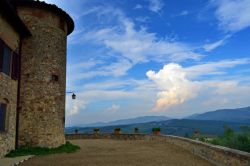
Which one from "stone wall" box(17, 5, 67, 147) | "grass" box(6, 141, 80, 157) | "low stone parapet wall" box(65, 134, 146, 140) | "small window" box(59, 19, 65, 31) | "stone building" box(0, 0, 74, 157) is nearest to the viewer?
"grass" box(6, 141, 80, 157)

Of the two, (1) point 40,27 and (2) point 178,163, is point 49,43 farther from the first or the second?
(2) point 178,163

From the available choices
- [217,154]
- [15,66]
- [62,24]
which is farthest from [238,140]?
[62,24]

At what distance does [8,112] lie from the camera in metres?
15.0

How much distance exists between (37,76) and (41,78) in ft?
0.77

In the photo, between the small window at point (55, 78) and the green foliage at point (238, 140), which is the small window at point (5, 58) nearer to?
the small window at point (55, 78)

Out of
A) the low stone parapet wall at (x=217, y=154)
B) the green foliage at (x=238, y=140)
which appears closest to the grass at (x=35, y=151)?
the low stone parapet wall at (x=217, y=154)

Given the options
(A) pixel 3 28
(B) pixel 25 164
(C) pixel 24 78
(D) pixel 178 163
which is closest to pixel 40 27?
(C) pixel 24 78

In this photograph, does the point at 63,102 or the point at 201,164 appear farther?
the point at 63,102

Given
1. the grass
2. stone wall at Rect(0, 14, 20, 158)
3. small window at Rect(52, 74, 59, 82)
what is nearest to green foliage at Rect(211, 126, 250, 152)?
the grass

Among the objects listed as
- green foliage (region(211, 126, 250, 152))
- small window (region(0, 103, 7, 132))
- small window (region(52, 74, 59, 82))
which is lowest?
green foliage (region(211, 126, 250, 152))

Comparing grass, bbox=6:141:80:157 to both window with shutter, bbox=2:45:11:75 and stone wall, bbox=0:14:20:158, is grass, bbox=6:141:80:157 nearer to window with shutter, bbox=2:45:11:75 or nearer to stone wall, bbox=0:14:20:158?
stone wall, bbox=0:14:20:158

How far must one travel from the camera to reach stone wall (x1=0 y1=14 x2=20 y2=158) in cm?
1393

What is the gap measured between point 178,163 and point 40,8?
11.1 m

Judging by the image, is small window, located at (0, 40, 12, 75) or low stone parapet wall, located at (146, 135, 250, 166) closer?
low stone parapet wall, located at (146, 135, 250, 166)
